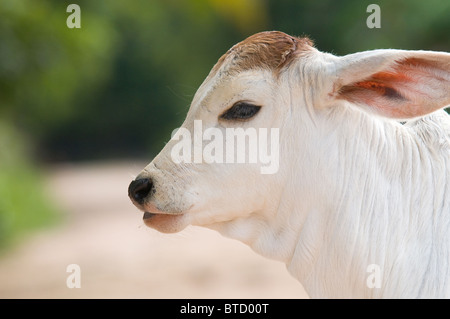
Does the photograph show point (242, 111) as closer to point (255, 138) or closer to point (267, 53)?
point (255, 138)

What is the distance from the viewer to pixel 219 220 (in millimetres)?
3984

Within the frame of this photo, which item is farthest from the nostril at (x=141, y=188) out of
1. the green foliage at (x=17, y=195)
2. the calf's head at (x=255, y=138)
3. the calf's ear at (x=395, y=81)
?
the green foliage at (x=17, y=195)

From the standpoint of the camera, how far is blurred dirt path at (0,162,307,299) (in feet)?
40.1

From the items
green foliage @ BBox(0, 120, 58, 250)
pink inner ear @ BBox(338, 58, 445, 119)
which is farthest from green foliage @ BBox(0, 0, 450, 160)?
pink inner ear @ BBox(338, 58, 445, 119)

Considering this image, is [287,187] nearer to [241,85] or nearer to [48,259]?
[241,85]

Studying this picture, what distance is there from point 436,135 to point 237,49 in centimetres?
107

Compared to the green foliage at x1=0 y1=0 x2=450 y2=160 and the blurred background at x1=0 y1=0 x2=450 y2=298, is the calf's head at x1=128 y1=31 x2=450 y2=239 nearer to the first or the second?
the blurred background at x1=0 y1=0 x2=450 y2=298

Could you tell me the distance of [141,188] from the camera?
3912 millimetres

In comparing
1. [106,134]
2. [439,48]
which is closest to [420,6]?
[439,48]

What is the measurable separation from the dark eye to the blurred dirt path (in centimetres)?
561

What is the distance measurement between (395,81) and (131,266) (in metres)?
10.9

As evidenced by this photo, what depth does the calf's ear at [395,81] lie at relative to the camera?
357 centimetres

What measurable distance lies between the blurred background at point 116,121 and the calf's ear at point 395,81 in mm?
1255

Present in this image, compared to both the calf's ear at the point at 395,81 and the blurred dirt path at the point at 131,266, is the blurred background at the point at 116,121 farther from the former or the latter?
the calf's ear at the point at 395,81
